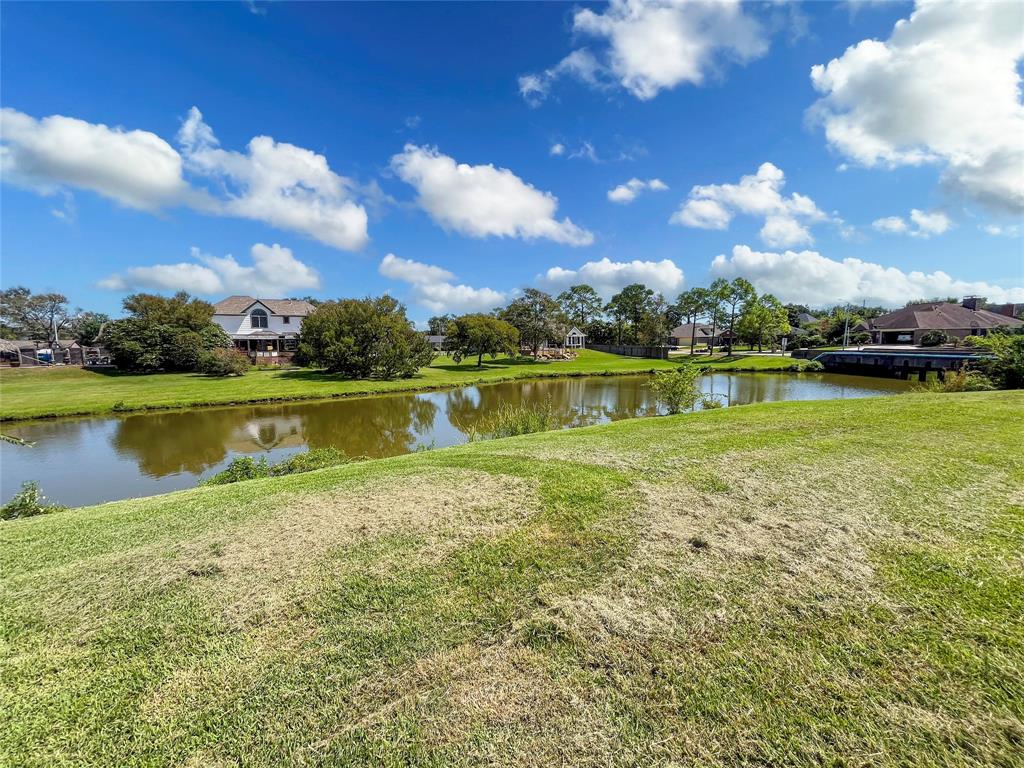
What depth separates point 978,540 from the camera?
355 centimetres

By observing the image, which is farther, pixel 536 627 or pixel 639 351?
pixel 639 351

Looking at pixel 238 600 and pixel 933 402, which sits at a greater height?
pixel 933 402

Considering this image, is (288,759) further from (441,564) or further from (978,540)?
(978,540)

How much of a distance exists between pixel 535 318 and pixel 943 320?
46.9 metres

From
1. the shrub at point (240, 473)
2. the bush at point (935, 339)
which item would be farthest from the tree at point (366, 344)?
the bush at point (935, 339)

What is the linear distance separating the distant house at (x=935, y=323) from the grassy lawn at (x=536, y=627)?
60.6 metres

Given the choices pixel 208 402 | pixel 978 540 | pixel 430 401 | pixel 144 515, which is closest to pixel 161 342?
pixel 208 402

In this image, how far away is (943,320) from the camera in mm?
49469

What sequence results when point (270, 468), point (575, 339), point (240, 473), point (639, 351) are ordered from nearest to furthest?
point (240, 473)
point (270, 468)
point (639, 351)
point (575, 339)

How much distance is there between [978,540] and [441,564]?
4.44 meters

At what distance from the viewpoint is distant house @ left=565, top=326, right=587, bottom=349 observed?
63.0 metres

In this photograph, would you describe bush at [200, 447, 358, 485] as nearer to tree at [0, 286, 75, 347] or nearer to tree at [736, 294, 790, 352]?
tree at [736, 294, 790, 352]

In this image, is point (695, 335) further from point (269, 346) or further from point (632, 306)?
point (269, 346)

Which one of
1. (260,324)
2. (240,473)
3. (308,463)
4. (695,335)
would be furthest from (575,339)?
(240,473)
